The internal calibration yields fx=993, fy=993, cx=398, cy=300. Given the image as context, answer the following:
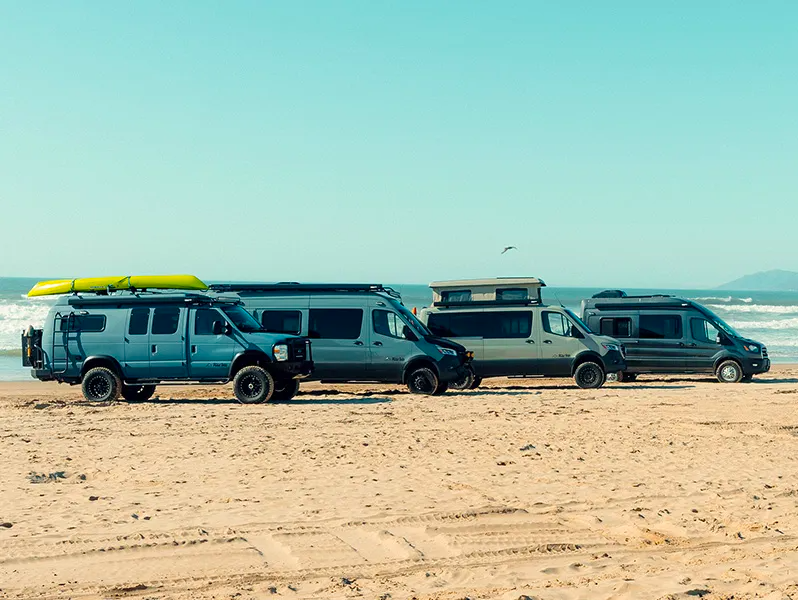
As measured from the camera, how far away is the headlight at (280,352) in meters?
16.5

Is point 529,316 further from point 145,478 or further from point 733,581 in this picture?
point 733,581

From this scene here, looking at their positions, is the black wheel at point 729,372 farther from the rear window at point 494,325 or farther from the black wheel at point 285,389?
the black wheel at point 285,389

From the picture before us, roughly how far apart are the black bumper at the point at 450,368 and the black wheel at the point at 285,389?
266 cm

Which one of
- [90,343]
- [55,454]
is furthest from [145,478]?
[90,343]

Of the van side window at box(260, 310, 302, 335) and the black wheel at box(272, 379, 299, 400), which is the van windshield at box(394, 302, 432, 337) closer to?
the van side window at box(260, 310, 302, 335)

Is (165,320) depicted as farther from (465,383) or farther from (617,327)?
(617,327)

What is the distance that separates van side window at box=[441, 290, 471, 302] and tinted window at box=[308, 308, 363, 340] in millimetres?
3522

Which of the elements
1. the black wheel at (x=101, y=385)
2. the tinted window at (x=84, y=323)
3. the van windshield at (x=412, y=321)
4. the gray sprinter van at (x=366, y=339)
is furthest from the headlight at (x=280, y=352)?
the tinted window at (x=84, y=323)

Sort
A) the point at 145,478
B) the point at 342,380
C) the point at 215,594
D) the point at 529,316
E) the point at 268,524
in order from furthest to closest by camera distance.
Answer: the point at 529,316 → the point at 342,380 → the point at 145,478 → the point at 268,524 → the point at 215,594

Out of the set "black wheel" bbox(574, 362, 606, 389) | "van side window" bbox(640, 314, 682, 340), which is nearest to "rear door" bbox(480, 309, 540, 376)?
"black wheel" bbox(574, 362, 606, 389)

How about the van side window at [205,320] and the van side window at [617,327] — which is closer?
the van side window at [205,320]

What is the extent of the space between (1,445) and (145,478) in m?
2.98

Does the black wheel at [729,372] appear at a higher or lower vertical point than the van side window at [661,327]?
lower

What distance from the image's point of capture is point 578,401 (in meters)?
16.5
